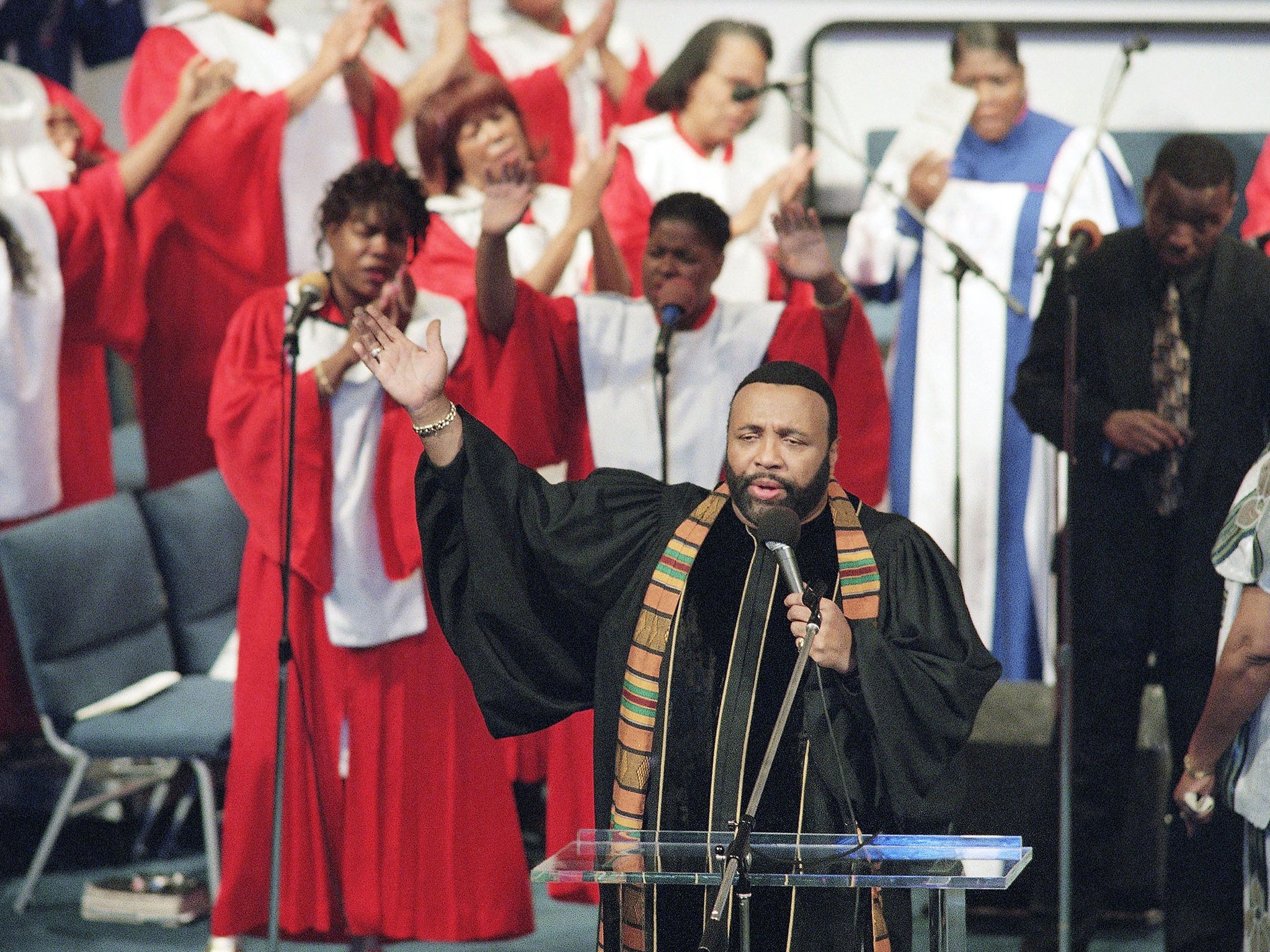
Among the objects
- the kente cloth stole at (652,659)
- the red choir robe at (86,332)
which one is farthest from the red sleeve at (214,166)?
the kente cloth stole at (652,659)

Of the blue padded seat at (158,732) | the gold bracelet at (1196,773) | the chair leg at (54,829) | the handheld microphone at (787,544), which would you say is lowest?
the chair leg at (54,829)

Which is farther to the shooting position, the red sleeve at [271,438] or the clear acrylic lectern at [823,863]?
the red sleeve at [271,438]

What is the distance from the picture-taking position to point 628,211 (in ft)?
19.9

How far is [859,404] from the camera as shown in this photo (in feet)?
16.0

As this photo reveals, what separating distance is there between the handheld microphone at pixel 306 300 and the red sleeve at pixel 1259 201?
9.72 ft

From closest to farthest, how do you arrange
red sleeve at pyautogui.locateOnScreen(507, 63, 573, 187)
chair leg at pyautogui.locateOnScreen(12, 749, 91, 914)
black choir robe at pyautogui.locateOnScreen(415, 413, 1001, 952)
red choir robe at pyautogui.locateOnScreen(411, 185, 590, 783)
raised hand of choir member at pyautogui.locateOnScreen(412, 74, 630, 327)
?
1. black choir robe at pyautogui.locateOnScreen(415, 413, 1001, 952)
2. red choir robe at pyautogui.locateOnScreen(411, 185, 590, 783)
3. chair leg at pyautogui.locateOnScreen(12, 749, 91, 914)
4. raised hand of choir member at pyautogui.locateOnScreen(412, 74, 630, 327)
5. red sleeve at pyautogui.locateOnScreen(507, 63, 573, 187)

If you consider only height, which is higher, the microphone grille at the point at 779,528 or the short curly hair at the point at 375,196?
the short curly hair at the point at 375,196

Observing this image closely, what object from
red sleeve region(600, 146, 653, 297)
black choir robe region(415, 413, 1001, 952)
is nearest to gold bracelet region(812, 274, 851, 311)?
red sleeve region(600, 146, 653, 297)

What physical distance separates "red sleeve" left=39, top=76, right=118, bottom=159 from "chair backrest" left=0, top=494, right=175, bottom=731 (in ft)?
5.52

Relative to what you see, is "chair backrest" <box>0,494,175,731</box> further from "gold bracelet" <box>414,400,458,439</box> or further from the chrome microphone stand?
the chrome microphone stand

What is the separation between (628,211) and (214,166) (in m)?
1.43

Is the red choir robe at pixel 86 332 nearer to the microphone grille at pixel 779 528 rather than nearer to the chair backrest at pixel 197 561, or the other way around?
the chair backrest at pixel 197 561

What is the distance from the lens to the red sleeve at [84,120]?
6.42m

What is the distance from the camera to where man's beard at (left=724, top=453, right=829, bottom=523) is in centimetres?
321
